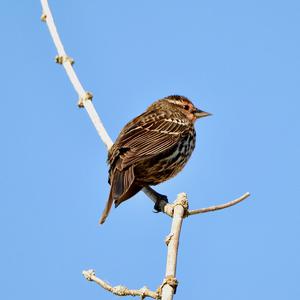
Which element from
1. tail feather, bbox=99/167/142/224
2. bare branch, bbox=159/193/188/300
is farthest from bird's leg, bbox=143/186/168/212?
bare branch, bbox=159/193/188/300

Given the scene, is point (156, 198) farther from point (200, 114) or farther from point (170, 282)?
point (170, 282)

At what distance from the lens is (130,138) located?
7562 mm

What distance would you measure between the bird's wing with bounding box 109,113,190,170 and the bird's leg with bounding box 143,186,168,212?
13.6 inches

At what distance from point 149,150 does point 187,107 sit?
177 centimetres

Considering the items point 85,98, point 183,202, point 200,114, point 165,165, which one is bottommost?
point 183,202

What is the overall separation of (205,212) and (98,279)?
0.86 m

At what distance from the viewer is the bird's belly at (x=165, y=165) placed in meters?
7.40

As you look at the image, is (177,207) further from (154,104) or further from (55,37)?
(154,104)

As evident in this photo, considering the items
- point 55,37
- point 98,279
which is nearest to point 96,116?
point 55,37

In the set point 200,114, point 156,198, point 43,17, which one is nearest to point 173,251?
point 156,198

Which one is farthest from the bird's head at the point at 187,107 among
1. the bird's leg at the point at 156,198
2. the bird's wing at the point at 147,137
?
the bird's leg at the point at 156,198

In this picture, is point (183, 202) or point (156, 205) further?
point (156, 205)

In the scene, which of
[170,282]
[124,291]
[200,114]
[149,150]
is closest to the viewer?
[170,282]

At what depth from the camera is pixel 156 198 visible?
689cm
